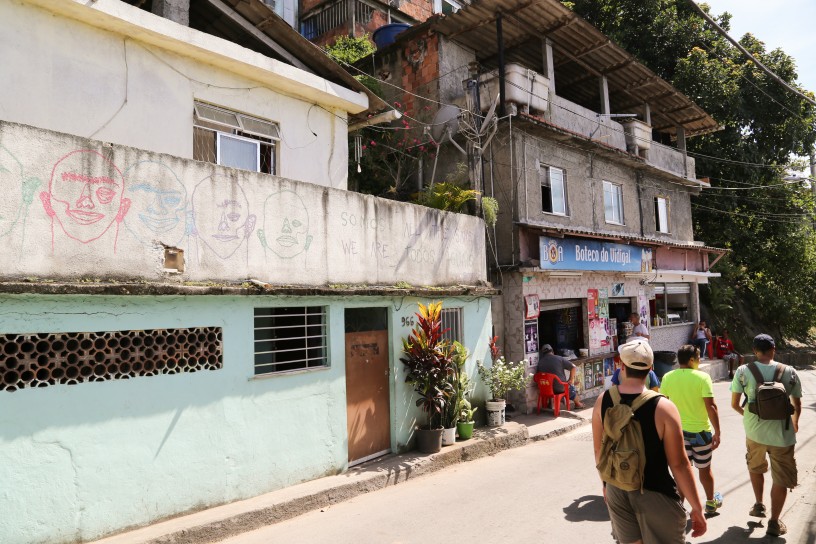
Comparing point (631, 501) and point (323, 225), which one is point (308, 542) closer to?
point (631, 501)

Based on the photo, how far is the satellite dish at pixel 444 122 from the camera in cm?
1318

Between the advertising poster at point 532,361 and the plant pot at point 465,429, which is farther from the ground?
the advertising poster at point 532,361

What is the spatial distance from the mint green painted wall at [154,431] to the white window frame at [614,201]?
10.8 m

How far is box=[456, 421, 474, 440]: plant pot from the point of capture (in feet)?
30.3

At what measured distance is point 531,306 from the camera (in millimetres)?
12305

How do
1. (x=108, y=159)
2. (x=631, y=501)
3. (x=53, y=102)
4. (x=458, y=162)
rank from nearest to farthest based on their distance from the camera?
(x=631, y=501) < (x=108, y=159) < (x=53, y=102) < (x=458, y=162)

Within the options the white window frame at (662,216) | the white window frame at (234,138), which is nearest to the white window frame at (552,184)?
the white window frame at (662,216)

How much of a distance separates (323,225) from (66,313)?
3506mm

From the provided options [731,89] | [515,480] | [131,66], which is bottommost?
[515,480]

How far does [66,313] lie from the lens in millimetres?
5113

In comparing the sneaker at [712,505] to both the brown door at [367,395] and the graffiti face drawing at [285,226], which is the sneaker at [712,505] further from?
the graffiti face drawing at [285,226]

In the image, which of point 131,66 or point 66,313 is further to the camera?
point 131,66

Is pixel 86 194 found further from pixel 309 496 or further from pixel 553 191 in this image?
pixel 553 191

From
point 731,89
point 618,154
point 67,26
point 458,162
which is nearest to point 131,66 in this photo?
point 67,26
